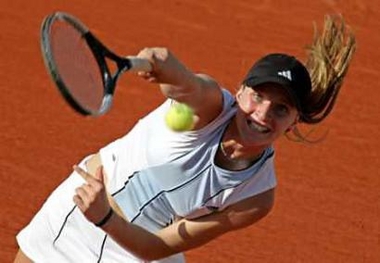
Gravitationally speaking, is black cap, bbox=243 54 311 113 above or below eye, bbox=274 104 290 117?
above

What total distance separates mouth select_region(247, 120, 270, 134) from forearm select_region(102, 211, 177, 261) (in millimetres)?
445

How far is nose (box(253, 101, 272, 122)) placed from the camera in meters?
2.67

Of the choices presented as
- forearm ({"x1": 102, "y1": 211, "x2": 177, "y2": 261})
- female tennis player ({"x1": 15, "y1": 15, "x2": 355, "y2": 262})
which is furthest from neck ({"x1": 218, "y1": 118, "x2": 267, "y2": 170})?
forearm ({"x1": 102, "y1": 211, "x2": 177, "y2": 261})

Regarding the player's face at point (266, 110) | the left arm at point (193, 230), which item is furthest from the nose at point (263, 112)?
the left arm at point (193, 230)

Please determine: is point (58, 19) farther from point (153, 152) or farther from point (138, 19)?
point (138, 19)

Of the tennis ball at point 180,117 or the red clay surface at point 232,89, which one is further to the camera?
the red clay surface at point 232,89

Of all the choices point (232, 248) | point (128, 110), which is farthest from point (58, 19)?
point (128, 110)

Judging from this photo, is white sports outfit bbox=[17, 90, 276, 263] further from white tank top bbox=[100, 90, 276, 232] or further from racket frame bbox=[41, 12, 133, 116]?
racket frame bbox=[41, 12, 133, 116]

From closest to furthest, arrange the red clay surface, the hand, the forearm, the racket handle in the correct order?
the racket handle < the hand < the forearm < the red clay surface

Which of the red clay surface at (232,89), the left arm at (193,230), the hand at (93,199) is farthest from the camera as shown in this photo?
the red clay surface at (232,89)

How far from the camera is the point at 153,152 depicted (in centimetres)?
284

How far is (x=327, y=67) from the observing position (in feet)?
9.24

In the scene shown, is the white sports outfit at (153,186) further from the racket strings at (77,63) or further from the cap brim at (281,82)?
the racket strings at (77,63)

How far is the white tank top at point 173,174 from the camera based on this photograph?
9.18 ft
